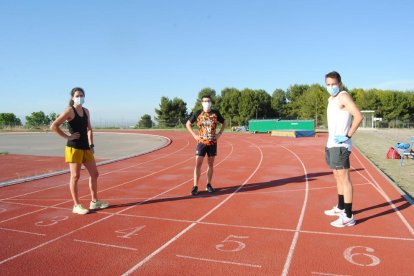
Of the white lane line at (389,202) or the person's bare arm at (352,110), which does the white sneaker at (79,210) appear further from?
the white lane line at (389,202)

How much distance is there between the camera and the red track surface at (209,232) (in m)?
3.46

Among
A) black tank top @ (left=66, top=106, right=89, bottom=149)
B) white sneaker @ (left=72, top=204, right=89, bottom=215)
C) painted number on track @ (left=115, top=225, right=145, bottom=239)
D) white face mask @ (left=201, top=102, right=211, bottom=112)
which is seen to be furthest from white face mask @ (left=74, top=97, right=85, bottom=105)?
white face mask @ (left=201, top=102, right=211, bottom=112)

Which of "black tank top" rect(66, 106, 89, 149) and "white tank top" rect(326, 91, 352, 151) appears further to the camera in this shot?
"black tank top" rect(66, 106, 89, 149)

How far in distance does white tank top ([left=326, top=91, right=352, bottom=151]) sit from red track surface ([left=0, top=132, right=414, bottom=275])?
116cm

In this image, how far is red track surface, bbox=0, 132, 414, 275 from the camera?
11.4ft

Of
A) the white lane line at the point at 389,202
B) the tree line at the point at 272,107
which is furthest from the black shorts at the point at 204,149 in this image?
the tree line at the point at 272,107

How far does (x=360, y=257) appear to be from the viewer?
3.57 meters

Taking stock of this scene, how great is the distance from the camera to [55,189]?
7.61 metres

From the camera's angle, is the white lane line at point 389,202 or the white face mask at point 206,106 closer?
the white lane line at point 389,202

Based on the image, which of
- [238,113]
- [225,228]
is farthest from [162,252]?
[238,113]

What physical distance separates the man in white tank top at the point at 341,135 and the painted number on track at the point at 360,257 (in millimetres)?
752

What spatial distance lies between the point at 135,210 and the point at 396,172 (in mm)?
7670

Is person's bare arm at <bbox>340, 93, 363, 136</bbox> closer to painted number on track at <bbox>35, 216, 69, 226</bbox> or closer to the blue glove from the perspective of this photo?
the blue glove

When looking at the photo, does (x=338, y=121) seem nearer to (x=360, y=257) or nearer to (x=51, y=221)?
(x=360, y=257)
